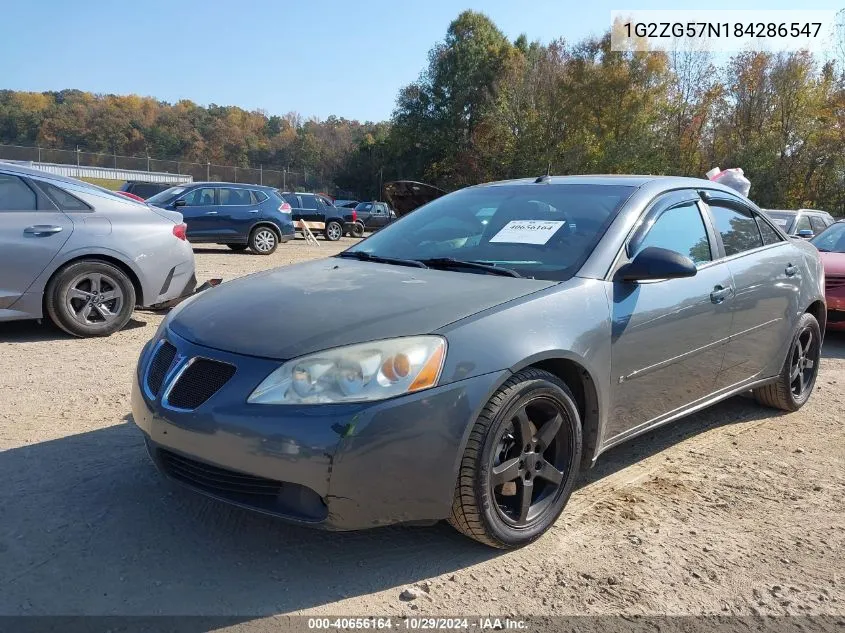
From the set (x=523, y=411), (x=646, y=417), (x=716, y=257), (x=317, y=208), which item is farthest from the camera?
(x=317, y=208)

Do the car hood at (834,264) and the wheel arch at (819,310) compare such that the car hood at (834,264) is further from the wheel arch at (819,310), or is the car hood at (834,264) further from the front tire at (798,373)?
the front tire at (798,373)

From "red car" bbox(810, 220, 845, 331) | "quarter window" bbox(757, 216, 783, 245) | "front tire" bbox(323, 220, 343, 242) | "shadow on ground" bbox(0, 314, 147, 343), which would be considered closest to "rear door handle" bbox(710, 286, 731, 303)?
"quarter window" bbox(757, 216, 783, 245)

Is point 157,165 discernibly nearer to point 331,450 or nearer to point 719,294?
point 719,294

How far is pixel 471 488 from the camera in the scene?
2.47 metres

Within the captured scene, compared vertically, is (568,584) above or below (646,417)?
below

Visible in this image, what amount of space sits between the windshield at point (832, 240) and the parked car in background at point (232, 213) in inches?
451

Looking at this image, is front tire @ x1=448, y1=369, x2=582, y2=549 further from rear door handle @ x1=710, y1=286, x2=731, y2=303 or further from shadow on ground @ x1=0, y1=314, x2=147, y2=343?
shadow on ground @ x1=0, y1=314, x2=147, y2=343

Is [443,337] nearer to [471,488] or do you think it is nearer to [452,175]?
[471,488]

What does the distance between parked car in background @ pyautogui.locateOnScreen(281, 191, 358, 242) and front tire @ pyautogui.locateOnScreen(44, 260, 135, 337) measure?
1778 cm

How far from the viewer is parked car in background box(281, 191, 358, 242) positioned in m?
24.1

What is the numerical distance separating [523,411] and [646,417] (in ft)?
3.17

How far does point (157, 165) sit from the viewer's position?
4472cm

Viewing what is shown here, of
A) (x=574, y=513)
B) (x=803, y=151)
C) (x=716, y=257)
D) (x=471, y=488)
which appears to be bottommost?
(x=574, y=513)

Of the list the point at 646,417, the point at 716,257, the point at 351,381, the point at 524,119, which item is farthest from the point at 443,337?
the point at 524,119
